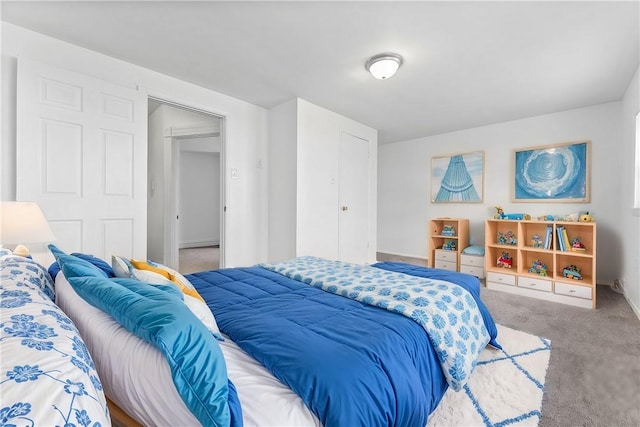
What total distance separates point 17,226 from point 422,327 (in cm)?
233

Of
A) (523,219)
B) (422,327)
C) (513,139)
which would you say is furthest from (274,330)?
(513,139)

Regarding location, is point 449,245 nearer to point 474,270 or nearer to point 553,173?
point 474,270

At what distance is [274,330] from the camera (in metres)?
1.13

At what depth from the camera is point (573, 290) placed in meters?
3.18

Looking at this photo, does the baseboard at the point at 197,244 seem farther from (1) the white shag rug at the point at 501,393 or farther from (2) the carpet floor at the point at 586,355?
(1) the white shag rug at the point at 501,393

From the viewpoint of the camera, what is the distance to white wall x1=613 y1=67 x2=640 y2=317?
279cm

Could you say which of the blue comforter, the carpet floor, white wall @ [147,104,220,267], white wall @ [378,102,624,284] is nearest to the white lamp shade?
the blue comforter

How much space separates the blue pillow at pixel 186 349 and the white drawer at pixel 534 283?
387 centimetres

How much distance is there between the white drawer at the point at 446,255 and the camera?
4480mm

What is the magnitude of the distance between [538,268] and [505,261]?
14.9 inches

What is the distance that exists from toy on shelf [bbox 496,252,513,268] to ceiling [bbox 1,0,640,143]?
203 centimetres

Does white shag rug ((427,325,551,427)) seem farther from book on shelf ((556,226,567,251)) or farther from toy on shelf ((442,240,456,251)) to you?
toy on shelf ((442,240,456,251))

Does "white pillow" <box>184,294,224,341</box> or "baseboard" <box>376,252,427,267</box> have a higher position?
"white pillow" <box>184,294,224,341</box>

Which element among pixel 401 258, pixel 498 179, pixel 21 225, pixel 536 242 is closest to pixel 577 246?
pixel 536 242
